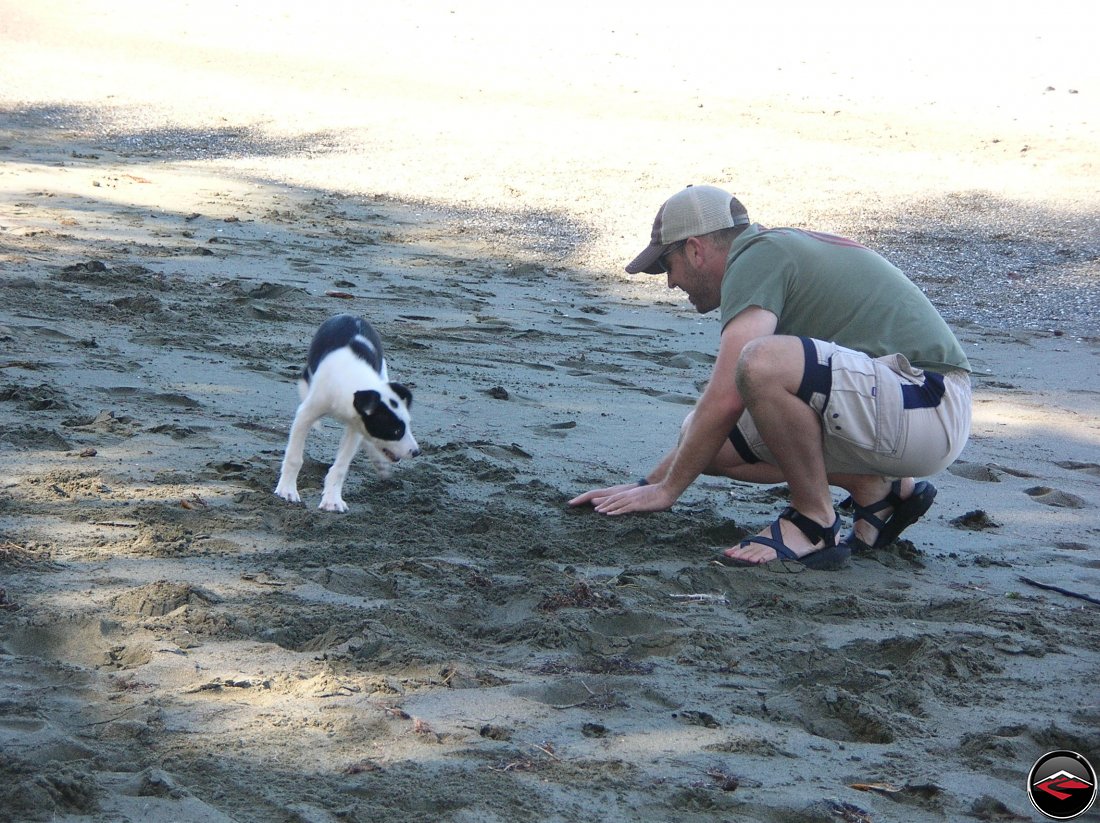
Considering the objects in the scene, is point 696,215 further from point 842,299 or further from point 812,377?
point 812,377

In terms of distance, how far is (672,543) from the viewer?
4.84m

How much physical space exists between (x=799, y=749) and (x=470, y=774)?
904 mm

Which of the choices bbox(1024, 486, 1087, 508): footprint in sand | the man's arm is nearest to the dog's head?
the man's arm

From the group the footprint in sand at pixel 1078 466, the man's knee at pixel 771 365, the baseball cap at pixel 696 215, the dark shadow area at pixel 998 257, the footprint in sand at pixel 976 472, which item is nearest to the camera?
the man's knee at pixel 771 365

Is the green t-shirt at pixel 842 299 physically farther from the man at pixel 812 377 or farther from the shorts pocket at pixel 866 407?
the shorts pocket at pixel 866 407

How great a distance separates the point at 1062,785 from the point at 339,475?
315 cm

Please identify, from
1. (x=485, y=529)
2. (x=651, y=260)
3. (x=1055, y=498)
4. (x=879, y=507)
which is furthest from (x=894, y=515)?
(x=485, y=529)

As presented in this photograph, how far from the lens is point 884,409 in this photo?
4.59 metres

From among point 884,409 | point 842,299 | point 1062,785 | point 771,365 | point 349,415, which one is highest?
point 842,299

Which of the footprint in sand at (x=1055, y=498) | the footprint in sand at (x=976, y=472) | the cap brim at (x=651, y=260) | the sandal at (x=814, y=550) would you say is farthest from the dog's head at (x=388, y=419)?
the footprint in sand at (x=1055, y=498)

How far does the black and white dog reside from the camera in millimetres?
5129

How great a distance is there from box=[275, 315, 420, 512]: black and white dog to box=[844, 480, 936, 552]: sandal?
1960mm

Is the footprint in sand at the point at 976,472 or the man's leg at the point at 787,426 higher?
the man's leg at the point at 787,426

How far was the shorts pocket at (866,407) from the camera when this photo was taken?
15.0ft
